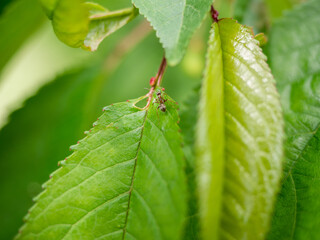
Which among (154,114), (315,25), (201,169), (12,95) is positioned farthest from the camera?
(12,95)

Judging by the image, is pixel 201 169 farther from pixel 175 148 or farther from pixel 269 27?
pixel 269 27

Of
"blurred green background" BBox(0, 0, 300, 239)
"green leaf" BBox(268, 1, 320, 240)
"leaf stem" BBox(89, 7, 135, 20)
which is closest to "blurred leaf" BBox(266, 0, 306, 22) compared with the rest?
"blurred green background" BBox(0, 0, 300, 239)

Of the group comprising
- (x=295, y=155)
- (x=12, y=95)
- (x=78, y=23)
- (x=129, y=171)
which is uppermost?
(x=78, y=23)

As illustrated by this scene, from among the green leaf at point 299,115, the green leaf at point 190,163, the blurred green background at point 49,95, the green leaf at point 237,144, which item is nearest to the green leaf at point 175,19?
the green leaf at point 237,144

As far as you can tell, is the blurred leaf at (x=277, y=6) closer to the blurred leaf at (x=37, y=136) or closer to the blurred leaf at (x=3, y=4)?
the blurred leaf at (x=37, y=136)

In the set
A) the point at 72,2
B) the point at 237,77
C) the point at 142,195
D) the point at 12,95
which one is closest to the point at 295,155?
the point at 237,77

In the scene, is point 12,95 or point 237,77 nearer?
point 237,77

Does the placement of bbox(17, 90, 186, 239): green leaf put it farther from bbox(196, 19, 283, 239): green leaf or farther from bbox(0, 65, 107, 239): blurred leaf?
bbox(0, 65, 107, 239): blurred leaf
